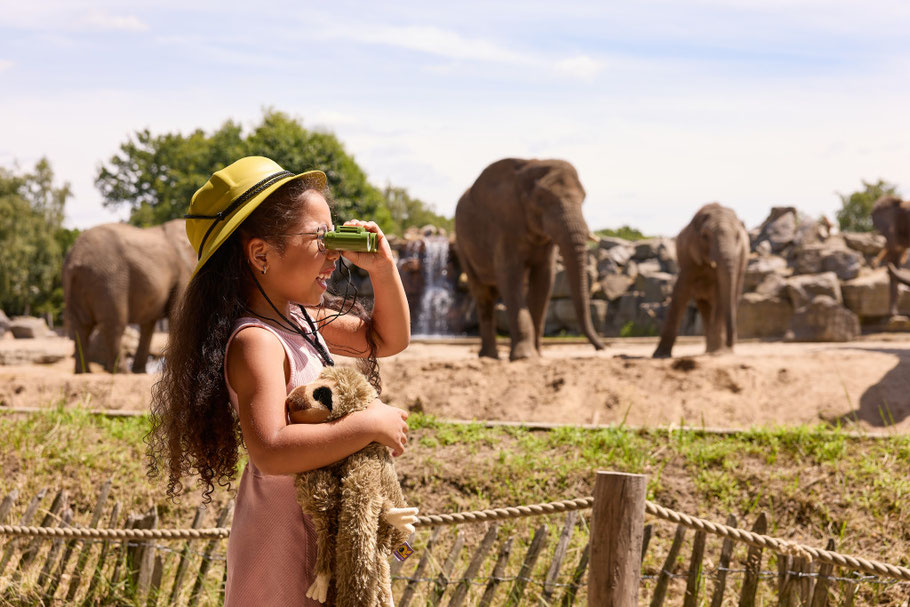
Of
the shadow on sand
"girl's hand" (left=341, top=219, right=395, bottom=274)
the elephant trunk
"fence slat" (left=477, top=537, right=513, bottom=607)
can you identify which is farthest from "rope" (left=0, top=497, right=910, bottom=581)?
the elephant trunk

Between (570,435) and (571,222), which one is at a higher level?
(571,222)

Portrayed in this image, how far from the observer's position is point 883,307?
663 inches

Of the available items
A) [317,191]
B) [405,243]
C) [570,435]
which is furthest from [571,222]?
[405,243]

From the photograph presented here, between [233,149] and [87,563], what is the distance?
3681 centimetres

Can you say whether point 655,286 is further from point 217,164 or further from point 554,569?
point 217,164

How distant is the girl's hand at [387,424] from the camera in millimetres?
1996

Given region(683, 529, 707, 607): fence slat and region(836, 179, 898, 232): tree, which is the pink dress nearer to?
region(683, 529, 707, 607): fence slat

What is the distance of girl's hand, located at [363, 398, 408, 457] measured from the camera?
1996 mm

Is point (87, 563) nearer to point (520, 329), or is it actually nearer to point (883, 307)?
point (520, 329)

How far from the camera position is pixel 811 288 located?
54.6ft

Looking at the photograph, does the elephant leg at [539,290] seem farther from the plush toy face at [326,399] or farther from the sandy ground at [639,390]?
the plush toy face at [326,399]

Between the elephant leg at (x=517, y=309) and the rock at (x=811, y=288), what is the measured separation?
27.2 ft

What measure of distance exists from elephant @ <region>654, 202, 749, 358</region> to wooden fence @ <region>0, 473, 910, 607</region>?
216 inches

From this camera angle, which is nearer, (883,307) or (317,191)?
(317,191)
